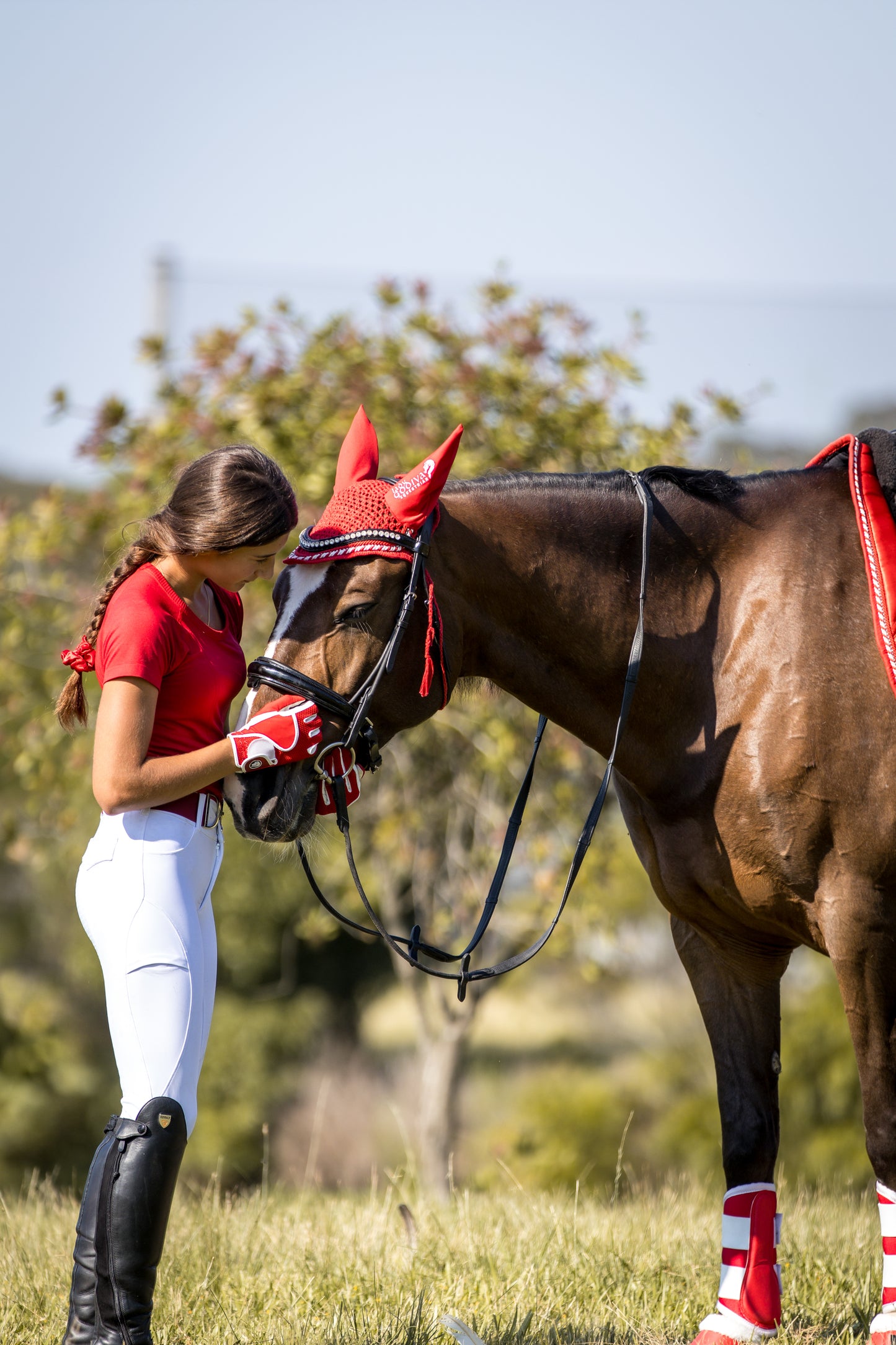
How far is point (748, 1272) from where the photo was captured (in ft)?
9.64

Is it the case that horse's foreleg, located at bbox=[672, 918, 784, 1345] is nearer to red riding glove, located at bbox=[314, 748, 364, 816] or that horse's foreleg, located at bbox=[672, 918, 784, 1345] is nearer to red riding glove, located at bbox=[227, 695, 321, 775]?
red riding glove, located at bbox=[314, 748, 364, 816]

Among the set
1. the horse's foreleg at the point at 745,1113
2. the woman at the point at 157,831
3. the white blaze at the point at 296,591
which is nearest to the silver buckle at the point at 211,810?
the woman at the point at 157,831

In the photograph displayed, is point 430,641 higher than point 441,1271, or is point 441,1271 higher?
point 430,641

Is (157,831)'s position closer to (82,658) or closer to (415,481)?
(82,658)

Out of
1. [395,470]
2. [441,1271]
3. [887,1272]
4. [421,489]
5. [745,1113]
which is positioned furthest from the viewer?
[395,470]

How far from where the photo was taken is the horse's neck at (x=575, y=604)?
283cm

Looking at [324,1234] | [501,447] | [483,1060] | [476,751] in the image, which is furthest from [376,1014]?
[324,1234]

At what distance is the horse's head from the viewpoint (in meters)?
2.60

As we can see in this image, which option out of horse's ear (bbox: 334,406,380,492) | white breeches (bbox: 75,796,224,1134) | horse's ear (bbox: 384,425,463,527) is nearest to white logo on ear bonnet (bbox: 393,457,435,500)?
horse's ear (bbox: 384,425,463,527)

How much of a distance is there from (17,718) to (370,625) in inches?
193

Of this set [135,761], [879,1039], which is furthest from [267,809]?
[879,1039]

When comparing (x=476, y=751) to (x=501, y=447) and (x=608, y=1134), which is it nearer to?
(x=501, y=447)

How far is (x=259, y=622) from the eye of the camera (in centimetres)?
639

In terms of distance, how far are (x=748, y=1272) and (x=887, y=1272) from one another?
358 mm
